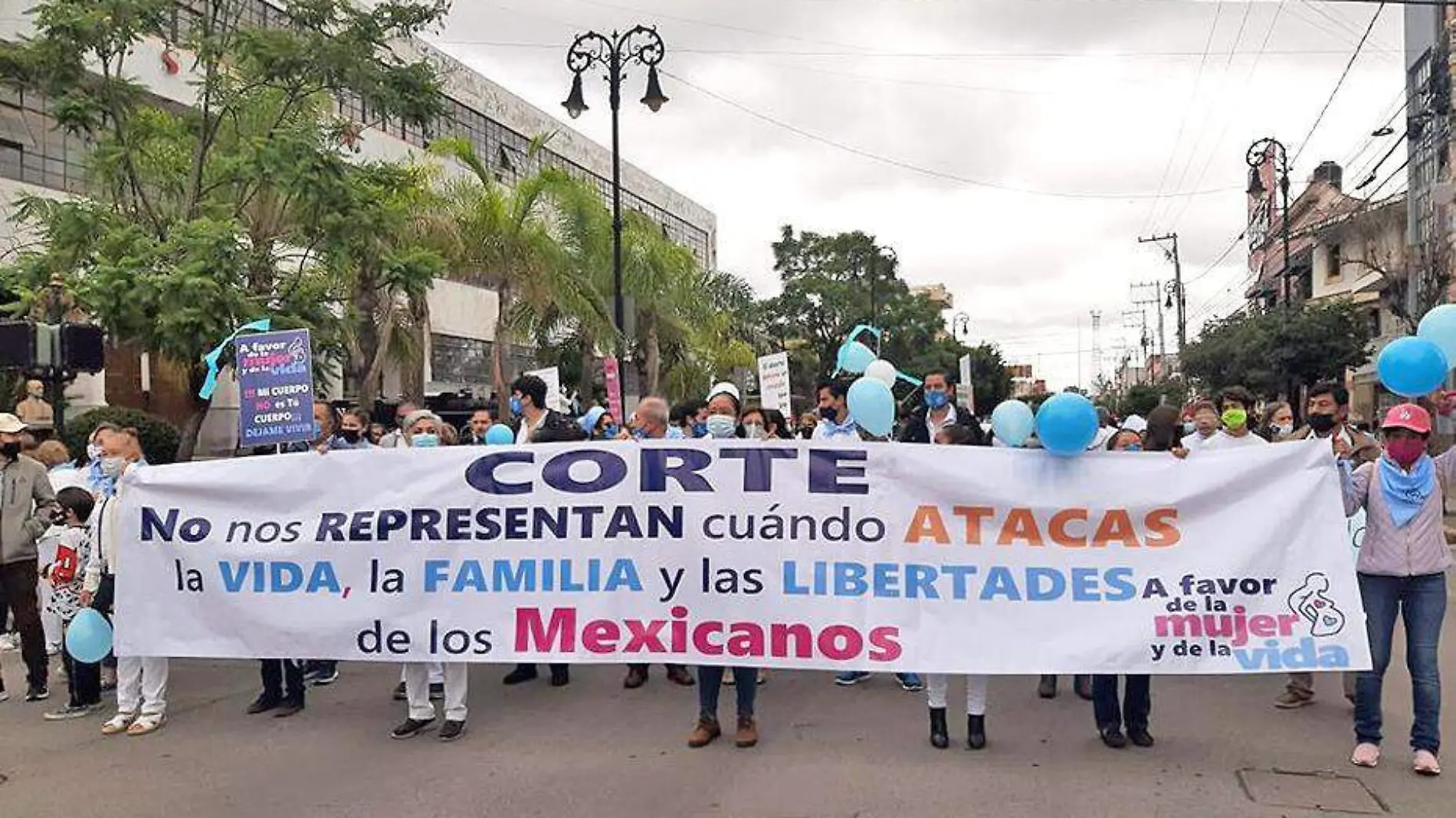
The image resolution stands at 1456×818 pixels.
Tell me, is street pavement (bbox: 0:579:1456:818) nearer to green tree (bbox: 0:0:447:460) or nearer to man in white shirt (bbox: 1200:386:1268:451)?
man in white shirt (bbox: 1200:386:1268:451)

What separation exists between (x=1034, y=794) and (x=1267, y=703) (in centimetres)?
220

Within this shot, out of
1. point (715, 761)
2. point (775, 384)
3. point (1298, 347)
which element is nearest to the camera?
point (715, 761)

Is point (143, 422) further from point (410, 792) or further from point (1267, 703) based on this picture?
point (1267, 703)

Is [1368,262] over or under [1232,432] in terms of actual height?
over

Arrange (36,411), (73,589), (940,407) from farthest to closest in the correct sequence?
1. (36,411)
2. (940,407)
3. (73,589)

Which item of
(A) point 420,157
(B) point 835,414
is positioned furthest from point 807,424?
(A) point 420,157

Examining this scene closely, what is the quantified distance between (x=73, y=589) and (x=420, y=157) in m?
28.7

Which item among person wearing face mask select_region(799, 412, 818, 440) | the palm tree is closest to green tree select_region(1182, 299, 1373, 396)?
the palm tree

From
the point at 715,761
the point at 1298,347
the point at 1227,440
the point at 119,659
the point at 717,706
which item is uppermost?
the point at 1298,347

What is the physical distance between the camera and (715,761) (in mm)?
5328

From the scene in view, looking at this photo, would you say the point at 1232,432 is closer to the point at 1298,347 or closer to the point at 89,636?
the point at 89,636

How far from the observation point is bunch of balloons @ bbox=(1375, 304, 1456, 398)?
5160 mm

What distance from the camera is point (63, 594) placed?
21.4 feet

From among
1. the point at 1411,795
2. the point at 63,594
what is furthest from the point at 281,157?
the point at 1411,795
